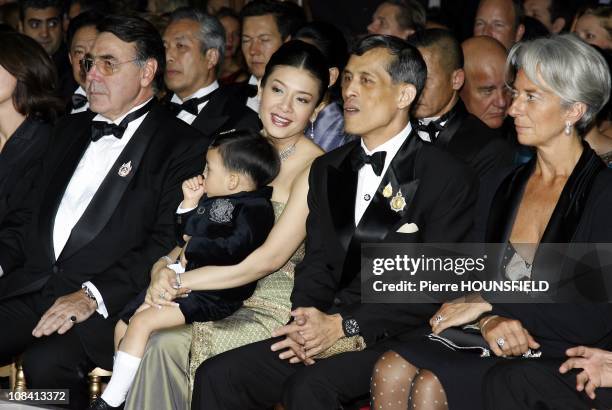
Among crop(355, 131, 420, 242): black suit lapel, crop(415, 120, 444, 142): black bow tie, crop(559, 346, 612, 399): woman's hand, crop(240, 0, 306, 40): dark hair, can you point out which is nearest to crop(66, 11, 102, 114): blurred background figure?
crop(240, 0, 306, 40): dark hair

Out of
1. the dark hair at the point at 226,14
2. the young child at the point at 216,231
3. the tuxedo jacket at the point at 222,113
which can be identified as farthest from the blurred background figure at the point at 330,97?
the dark hair at the point at 226,14

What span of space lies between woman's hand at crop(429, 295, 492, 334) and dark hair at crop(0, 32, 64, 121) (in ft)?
8.30

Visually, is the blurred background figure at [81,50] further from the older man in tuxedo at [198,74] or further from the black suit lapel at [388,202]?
the black suit lapel at [388,202]

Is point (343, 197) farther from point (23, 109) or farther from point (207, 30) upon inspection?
point (207, 30)

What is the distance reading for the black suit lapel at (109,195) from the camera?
468 centimetres

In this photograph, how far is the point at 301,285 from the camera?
418cm

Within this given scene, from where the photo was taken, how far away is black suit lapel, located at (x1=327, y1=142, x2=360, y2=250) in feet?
13.4

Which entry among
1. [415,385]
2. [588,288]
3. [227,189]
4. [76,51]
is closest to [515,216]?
[588,288]

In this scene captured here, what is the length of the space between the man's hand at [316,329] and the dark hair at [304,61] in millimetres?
1093

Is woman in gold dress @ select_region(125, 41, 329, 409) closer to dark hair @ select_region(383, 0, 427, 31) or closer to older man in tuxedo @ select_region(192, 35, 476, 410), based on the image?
older man in tuxedo @ select_region(192, 35, 476, 410)

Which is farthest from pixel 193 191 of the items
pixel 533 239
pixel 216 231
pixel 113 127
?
pixel 533 239

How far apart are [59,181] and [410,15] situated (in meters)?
3.19

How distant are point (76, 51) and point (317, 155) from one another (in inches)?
105

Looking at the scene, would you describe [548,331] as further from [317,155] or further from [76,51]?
[76,51]
